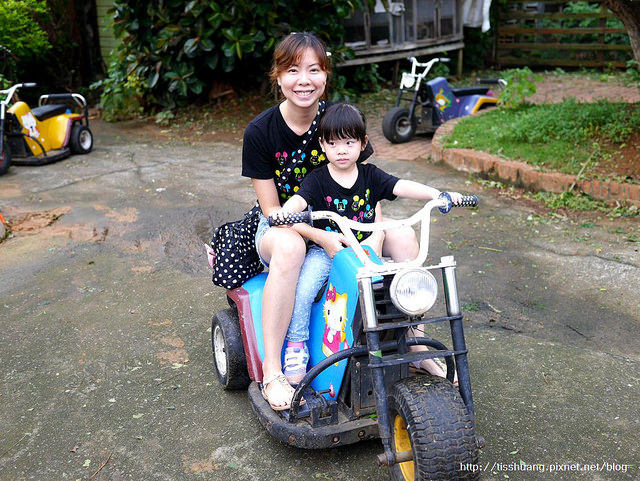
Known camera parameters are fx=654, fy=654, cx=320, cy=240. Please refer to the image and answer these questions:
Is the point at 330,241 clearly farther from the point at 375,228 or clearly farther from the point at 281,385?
the point at 281,385

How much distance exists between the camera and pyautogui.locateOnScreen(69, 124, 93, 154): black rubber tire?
8000 mm

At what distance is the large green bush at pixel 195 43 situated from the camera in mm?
8820

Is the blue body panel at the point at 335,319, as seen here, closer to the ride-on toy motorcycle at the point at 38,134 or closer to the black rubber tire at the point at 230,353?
the black rubber tire at the point at 230,353

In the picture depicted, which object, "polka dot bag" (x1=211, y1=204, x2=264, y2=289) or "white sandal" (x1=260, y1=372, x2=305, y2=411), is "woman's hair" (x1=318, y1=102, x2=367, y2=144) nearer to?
"polka dot bag" (x1=211, y1=204, x2=264, y2=289)

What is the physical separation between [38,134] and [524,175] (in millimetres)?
5564

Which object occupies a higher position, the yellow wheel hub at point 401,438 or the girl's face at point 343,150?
the girl's face at point 343,150

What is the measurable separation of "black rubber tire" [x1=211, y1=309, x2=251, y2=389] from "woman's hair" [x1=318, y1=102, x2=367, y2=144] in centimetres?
100

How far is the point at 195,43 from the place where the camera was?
8938mm

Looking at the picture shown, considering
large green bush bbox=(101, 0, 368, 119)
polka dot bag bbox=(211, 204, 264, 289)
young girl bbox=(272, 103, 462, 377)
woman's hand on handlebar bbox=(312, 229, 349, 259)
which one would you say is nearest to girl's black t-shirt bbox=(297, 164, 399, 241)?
young girl bbox=(272, 103, 462, 377)

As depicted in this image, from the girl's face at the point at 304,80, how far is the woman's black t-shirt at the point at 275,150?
0.46 feet

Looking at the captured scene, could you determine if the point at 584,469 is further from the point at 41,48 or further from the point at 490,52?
the point at 490,52

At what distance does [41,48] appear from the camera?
1145 cm

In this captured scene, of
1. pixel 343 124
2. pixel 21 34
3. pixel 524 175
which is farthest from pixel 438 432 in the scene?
pixel 21 34

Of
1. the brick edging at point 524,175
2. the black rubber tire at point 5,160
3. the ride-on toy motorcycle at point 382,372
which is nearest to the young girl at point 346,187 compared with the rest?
the ride-on toy motorcycle at point 382,372
